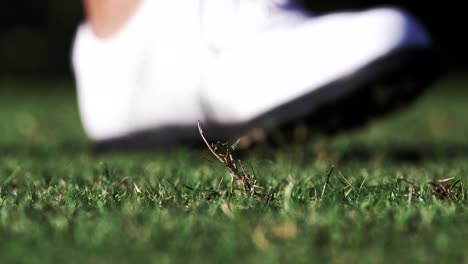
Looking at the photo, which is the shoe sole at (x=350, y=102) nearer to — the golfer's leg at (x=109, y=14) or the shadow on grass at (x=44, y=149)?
the golfer's leg at (x=109, y=14)

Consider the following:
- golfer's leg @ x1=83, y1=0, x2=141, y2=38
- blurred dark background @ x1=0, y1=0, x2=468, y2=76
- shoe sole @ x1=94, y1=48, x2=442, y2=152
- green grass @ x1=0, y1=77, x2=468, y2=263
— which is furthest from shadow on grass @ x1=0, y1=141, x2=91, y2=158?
blurred dark background @ x1=0, y1=0, x2=468, y2=76

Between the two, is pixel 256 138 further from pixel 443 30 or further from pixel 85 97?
pixel 443 30

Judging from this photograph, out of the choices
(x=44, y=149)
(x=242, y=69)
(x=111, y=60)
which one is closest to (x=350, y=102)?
(x=242, y=69)

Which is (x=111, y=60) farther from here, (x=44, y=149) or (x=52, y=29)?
(x=52, y=29)

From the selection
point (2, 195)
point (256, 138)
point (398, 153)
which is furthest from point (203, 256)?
point (398, 153)

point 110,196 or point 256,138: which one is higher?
point 110,196

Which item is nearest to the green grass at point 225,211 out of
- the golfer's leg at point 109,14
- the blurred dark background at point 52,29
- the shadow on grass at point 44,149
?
the shadow on grass at point 44,149

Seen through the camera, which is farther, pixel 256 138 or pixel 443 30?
pixel 443 30
